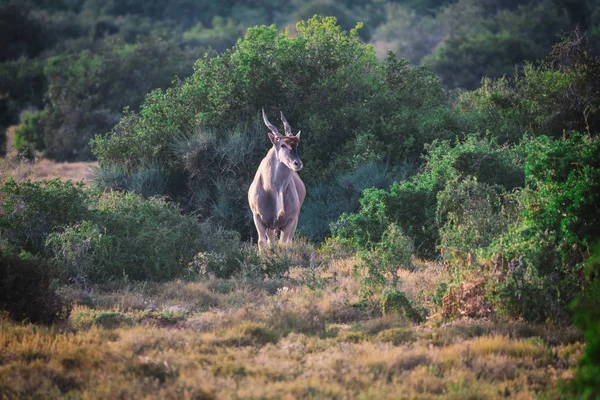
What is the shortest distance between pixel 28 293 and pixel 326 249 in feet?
18.6

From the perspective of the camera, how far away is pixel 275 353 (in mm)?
6449

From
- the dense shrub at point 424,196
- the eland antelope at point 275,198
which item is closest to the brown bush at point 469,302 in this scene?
the dense shrub at point 424,196

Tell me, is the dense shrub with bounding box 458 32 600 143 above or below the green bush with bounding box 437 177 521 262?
above

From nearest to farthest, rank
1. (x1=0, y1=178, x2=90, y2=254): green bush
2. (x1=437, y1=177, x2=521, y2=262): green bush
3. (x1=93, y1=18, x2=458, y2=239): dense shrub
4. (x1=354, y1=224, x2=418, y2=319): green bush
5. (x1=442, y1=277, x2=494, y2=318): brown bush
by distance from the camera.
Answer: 1. (x1=442, y1=277, x2=494, y2=318): brown bush
2. (x1=354, y1=224, x2=418, y2=319): green bush
3. (x1=437, y1=177, x2=521, y2=262): green bush
4. (x1=0, y1=178, x2=90, y2=254): green bush
5. (x1=93, y1=18, x2=458, y2=239): dense shrub

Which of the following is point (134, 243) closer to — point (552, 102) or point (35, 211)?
point (35, 211)

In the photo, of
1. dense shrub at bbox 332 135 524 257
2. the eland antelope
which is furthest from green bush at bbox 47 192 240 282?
dense shrub at bbox 332 135 524 257

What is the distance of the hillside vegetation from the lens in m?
5.91

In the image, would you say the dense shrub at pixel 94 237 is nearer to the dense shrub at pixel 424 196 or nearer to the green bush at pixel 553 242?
the dense shrub at pixel 424 196

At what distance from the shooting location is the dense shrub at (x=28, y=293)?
712 cm

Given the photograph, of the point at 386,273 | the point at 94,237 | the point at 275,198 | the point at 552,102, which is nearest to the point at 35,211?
the point at 94,237

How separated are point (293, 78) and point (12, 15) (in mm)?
29062

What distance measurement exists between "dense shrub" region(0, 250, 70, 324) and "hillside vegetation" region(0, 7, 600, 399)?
0.02 meters

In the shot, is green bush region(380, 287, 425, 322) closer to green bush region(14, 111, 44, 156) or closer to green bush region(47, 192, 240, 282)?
green bush region(47, 192, 240, 282)

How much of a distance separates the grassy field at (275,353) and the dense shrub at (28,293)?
23 centimetres
